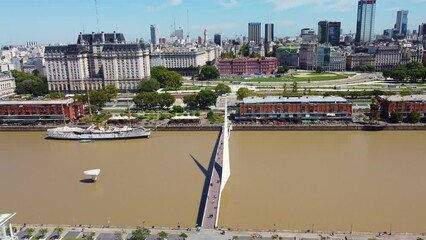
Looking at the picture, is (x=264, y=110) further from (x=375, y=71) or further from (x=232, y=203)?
(x=375, y=71)

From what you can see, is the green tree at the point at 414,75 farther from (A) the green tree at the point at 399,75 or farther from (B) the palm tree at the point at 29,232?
(B) the palm tree at the point at 29,232

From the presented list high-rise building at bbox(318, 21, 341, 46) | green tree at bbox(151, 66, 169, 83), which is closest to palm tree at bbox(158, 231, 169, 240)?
green tree at bbox(151, 66, 169, 83)

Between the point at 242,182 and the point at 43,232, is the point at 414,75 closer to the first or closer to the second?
the point at 242,182

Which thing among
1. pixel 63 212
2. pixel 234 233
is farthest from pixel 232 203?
pixel 63 212

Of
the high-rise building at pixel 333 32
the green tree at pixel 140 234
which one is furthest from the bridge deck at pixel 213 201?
the high-rise building at pixel 333 32

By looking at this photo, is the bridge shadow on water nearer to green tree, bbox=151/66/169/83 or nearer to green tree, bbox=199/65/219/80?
green tree, bbox=151/66/169/83

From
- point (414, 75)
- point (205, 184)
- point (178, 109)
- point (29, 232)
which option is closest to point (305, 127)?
point (178, 109)
